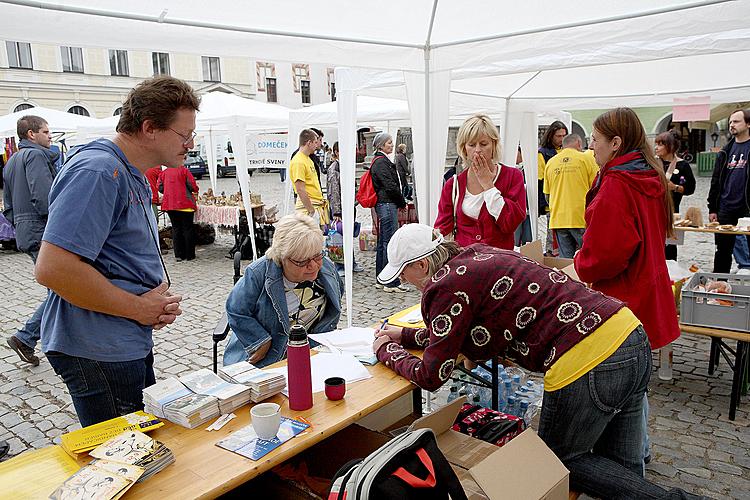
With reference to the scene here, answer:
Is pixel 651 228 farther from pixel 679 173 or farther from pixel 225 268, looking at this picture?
pixel 225 268

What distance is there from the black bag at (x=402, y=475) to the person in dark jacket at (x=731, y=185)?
17.7 ft

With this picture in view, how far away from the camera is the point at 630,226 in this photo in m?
2.54

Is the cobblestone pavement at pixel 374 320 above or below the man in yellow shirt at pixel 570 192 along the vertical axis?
below

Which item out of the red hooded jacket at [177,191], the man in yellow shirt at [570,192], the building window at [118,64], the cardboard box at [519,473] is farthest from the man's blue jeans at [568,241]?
the building window at [118,64]

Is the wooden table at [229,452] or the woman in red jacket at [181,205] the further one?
the woman in red jacket at [181,205]

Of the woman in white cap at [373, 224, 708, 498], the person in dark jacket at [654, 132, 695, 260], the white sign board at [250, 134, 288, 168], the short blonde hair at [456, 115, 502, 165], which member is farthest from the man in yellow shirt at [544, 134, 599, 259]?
the white sign board at [250, 134, 288, 168]

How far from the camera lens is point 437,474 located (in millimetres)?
1429

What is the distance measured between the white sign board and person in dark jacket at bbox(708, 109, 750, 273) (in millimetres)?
7881

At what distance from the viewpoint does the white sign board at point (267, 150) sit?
1148 centimetres

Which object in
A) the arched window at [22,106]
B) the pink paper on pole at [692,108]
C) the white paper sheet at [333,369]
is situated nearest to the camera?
the white paper sheet at [333,369]

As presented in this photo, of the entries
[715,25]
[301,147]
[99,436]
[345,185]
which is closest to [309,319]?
[99,436]

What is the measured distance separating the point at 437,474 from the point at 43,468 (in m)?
1.09

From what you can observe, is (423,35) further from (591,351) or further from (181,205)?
(181,205)

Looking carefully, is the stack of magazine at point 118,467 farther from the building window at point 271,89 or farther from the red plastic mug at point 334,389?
the building window at point 271,89
